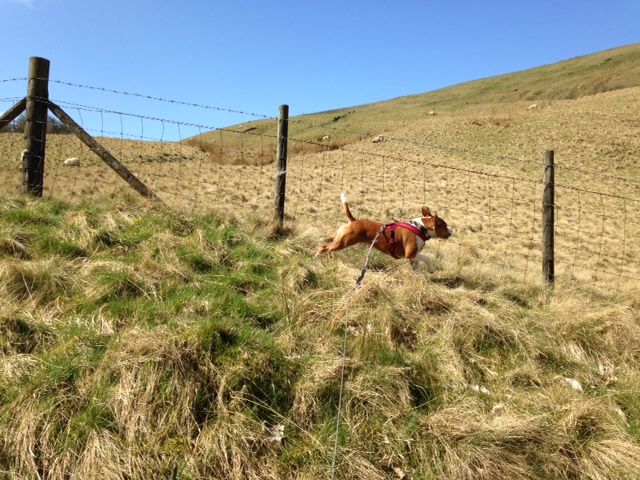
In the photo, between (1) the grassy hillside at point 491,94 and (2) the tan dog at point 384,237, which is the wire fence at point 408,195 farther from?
(1) the grassy hillside at point 491,94

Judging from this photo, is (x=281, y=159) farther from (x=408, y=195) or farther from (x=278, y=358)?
(x=408, y=195)

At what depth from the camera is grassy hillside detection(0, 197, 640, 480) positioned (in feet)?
8.71

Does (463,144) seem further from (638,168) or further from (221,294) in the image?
(221,294)

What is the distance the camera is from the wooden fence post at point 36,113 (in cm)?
575

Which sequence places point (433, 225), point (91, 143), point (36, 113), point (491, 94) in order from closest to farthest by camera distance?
1. point (433, 225)
2. point (36, 113)
3. point (91, 143)
4. point (491, 94)

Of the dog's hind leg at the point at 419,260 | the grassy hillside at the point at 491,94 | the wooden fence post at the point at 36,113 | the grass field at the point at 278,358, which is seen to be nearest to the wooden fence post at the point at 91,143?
the wooden fence post at the point at 36,113

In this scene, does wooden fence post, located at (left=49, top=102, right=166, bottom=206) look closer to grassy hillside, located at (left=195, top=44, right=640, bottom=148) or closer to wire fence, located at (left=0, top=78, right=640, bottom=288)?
wire fence, located at (left=0, top=78, right=640, bottom=288)

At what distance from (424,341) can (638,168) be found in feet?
75.6

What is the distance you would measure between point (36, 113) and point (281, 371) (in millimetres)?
4725

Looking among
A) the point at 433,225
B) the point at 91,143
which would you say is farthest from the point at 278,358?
the point at 91,143

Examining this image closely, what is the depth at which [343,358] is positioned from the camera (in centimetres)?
330

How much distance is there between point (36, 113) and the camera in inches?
228

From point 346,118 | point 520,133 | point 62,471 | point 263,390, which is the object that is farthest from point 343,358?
point 346,118

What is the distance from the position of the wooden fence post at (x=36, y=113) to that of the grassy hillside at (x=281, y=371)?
1.10 m
